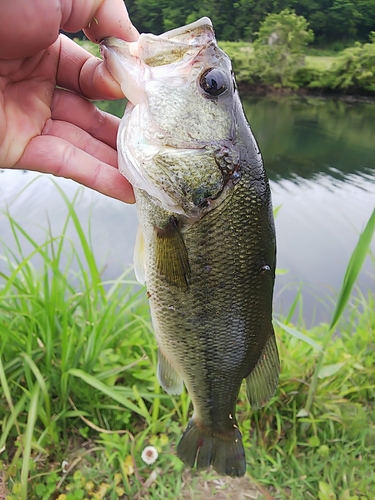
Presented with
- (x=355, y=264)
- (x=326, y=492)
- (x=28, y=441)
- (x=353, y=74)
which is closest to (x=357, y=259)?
(x=355, y=264)

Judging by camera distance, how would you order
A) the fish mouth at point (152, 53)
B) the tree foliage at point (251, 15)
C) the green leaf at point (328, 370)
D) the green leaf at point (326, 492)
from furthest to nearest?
1. the tree foliage at point (251, 15)
2. the green leaf at point (328, 370)
3. the green leaf at point (326, 492)
4. the fish mouth at point (152, 53)

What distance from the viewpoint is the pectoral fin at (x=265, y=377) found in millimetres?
1408

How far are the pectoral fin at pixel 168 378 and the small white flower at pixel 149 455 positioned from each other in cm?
64

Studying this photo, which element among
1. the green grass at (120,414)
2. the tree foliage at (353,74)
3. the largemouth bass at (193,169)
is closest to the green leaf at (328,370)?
the green grass at (120,414)

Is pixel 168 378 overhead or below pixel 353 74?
below

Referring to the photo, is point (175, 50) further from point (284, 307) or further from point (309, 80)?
point (309, 80)

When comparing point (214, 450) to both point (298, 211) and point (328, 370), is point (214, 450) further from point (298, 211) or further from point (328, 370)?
point (298, 211)

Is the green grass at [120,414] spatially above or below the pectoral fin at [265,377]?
below

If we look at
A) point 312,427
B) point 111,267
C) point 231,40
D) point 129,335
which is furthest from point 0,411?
point 231,40

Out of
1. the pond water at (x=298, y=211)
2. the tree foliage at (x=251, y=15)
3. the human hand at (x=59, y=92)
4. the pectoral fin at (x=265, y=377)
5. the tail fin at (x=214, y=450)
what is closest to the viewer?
the human hand at (x=59, y=92)

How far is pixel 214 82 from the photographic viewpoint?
3.77 feet

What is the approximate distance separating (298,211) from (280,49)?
26121mm

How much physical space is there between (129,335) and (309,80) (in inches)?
1162

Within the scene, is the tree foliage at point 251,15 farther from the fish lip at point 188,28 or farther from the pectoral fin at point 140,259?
→ the pectoral fin at point 140,259
